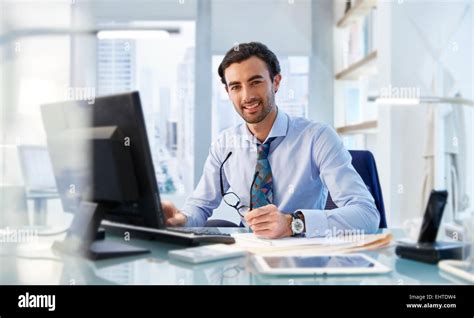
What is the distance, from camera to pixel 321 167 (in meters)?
1.45

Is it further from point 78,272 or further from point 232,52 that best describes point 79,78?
point 78,272

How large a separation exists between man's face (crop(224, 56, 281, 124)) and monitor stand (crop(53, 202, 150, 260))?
70 cm

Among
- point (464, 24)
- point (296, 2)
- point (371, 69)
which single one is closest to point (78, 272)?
point (296, 2)

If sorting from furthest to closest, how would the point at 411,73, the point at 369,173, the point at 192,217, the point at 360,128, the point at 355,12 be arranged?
the point at 360,128, the point at 411,73, the point at 355,12, the point at 369,173, the point at 192,217

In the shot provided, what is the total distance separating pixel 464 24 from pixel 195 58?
0.90m

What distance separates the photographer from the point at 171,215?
1071 millimetres

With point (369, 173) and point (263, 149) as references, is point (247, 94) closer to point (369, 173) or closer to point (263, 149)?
point (263, 149)

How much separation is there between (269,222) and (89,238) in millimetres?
416

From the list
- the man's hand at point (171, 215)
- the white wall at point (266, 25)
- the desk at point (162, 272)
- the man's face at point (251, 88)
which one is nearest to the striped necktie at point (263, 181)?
the man's face at point (251, 88)

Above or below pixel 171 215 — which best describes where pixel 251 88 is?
above

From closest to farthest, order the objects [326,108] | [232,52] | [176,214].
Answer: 1. [176,214]
2. [232,52]
3. [326,108]

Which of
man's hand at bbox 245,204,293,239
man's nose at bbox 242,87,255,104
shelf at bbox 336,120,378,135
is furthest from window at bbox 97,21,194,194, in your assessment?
shelf at bbox 336,120,378,135

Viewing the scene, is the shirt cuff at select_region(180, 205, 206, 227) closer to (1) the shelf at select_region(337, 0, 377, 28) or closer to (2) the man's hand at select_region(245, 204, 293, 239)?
(2) the man's hand at select_region(245, 204, 293, 239)

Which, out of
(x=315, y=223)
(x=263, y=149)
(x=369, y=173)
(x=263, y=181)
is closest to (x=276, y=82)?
(x=263, y=149)
